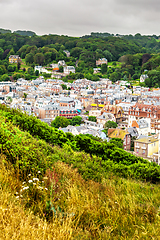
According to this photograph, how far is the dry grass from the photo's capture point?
229 centimetres

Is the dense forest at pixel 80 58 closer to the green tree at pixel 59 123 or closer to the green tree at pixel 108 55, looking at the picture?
the green tree at pixel 108 55

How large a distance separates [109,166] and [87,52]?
7369 centimetres

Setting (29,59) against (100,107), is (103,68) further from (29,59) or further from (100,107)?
(100,107)

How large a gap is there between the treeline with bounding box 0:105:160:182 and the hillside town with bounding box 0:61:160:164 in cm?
1075

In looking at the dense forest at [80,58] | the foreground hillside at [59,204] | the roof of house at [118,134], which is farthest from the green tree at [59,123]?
the dense forest at [80,58]

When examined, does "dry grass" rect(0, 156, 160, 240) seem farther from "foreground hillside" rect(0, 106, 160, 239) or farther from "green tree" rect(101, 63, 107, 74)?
"green tree" rect(101, 63, 107, 74)

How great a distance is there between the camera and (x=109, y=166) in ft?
20.5

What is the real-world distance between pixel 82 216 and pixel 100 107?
→ 3988cm

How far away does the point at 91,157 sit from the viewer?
7.44 metres

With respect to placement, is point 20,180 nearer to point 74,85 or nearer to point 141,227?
point 141,227

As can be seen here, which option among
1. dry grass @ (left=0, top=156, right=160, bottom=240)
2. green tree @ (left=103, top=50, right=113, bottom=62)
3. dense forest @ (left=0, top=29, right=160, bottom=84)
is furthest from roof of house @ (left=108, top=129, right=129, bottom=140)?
green tree @ (left=103, top=50, right=113, bottom=62)

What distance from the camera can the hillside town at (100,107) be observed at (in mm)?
23578

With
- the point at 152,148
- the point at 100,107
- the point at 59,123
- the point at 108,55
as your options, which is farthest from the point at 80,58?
the point at 152,148

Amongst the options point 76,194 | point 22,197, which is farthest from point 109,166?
point 22,197
